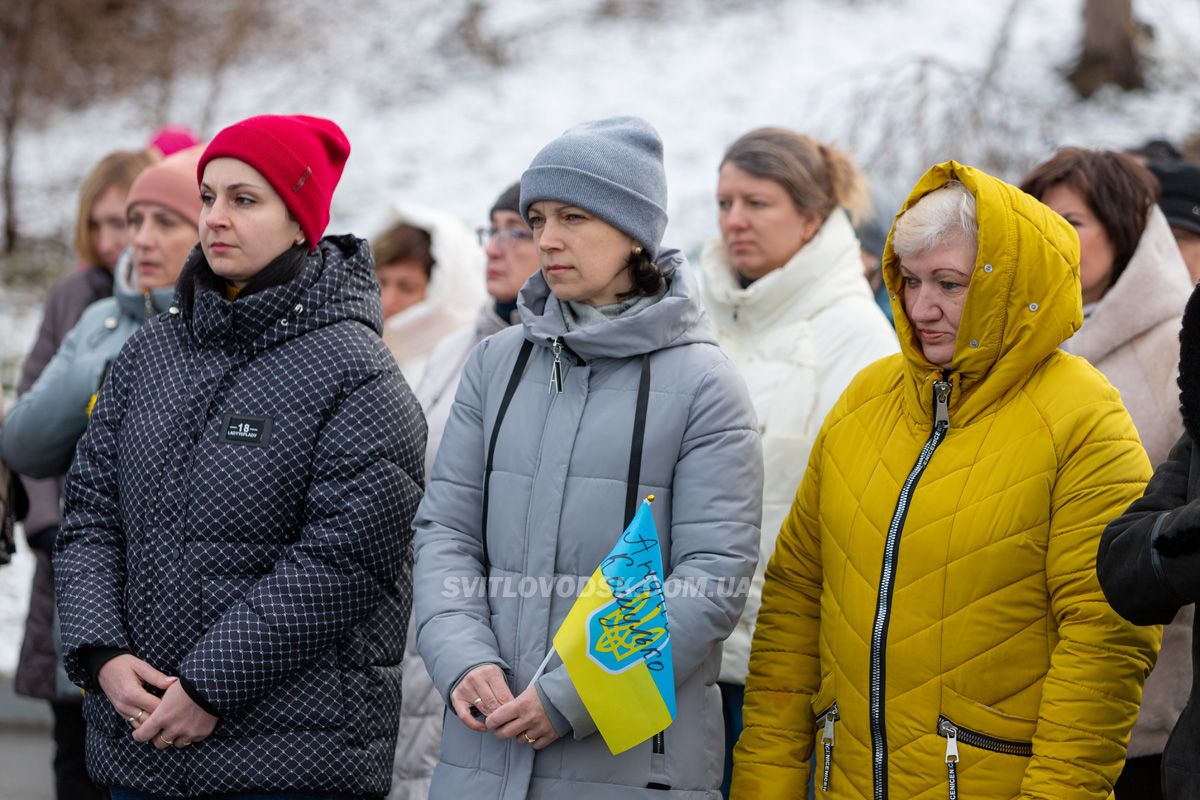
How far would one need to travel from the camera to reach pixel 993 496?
276cm

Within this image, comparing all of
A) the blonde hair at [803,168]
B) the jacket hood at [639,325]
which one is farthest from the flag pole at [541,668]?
the blonde hair at [803,168]

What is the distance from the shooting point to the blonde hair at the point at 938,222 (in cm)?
288

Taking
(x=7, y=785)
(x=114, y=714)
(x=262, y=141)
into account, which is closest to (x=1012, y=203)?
(x=262, y=141)

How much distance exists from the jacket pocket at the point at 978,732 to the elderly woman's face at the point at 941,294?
694 mm

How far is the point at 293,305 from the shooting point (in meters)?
3.39

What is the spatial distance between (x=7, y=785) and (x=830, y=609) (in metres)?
A: 4.45

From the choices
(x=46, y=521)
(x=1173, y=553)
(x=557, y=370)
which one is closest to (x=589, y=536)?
(x=557, y=370)

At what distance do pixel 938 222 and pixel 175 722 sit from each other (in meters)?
1.98

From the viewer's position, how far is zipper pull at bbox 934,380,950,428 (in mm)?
2895

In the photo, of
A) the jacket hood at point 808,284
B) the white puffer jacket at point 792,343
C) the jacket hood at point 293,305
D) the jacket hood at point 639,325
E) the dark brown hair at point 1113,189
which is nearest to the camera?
the jacket hood at point 639,325

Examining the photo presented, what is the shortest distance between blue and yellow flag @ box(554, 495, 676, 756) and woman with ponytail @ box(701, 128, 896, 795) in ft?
3.63

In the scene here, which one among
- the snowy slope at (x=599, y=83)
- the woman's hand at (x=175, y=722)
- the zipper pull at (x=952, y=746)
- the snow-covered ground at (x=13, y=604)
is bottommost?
the snow-covered ground at (x=13, y=604)

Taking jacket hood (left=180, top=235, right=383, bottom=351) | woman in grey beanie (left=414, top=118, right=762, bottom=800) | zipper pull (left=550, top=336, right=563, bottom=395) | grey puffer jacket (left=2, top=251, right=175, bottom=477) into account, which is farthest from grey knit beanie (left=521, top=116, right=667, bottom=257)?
grey puffer jacket (left=2, top=251, right=175, bottom=477)

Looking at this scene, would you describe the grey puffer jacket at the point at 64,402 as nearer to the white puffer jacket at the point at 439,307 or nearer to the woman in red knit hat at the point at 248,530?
the woman in red knit hat at the point at 248,530
